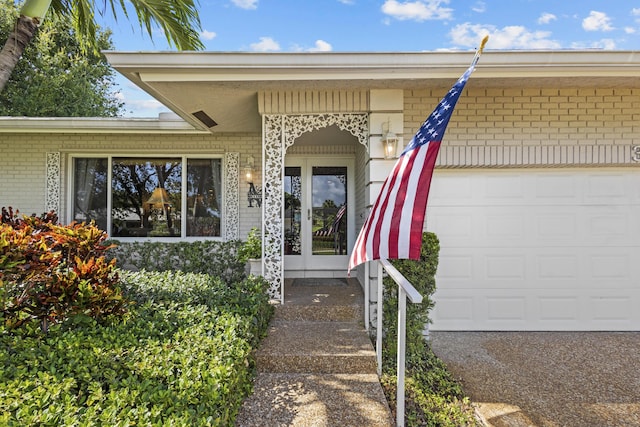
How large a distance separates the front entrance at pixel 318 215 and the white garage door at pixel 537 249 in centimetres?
220

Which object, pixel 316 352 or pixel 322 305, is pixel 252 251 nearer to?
pixel 322 305

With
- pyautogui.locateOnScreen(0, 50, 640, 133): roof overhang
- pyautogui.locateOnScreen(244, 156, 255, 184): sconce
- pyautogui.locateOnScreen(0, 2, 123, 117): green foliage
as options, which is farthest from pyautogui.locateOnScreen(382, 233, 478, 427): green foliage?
pyautogui.locateOnScreen(0, 2, 123, 117): green foliage

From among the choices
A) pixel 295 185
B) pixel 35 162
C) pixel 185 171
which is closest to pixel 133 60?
pixel 185 171

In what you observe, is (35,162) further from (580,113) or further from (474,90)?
(580,113)

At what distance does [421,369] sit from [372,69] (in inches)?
112

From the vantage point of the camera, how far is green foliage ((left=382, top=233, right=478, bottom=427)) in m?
2.49

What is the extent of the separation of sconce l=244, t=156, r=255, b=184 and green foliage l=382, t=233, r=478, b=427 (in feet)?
10.4

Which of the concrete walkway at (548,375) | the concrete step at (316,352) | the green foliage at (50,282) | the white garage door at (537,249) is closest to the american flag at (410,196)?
the concrete step at (316,352)

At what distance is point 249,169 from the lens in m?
5.75

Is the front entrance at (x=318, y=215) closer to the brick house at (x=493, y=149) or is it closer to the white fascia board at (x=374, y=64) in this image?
the brick house at (x=493, y=149)

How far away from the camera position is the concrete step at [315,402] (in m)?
2.25

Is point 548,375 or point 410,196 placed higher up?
point 410,196

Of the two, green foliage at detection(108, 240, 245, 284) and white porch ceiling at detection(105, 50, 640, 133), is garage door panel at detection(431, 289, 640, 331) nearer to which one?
white porch ceiling at detection(105, 50, 640, 133)

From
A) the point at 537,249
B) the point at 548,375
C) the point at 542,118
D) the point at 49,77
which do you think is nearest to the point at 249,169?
the point at 542,118
